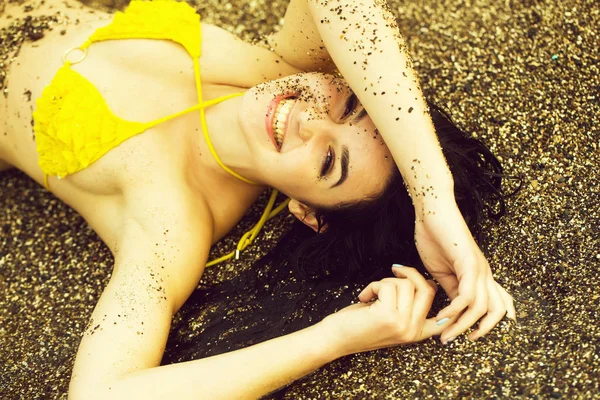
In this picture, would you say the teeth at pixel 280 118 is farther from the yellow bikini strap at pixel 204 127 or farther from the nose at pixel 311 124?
the yellow bikini strap at pixel 204 127

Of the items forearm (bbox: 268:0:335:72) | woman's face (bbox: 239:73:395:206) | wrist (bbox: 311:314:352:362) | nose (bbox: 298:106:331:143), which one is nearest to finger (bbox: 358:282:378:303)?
wrist (bbox: 311:314:352:362)

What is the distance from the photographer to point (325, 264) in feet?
8.54

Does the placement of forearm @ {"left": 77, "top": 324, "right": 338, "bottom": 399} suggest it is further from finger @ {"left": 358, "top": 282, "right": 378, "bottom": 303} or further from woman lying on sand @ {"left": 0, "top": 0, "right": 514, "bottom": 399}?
finger @ {"left": 358, "top": 282, "right": 378, "bottom": 303}

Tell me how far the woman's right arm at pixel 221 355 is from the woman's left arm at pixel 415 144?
0.13 metres

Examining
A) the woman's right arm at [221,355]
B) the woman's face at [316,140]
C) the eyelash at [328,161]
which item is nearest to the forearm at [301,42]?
the woman's face at [316,140]

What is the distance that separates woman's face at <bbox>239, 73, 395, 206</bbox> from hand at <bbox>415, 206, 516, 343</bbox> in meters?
0.26

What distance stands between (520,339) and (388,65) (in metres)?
0.96

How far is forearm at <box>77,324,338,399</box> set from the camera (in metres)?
2.04

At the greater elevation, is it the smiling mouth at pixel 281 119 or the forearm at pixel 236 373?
the smiling mouth at pixel 281 119

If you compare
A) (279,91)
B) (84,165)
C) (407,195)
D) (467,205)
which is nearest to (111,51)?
(84,165)

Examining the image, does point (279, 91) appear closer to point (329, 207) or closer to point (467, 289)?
point (329, 207)

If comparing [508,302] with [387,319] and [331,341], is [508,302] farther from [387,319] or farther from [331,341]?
[331,341]

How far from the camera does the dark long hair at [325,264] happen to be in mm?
2416

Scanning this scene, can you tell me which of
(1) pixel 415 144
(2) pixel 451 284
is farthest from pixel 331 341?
(1) pixel 415 144
